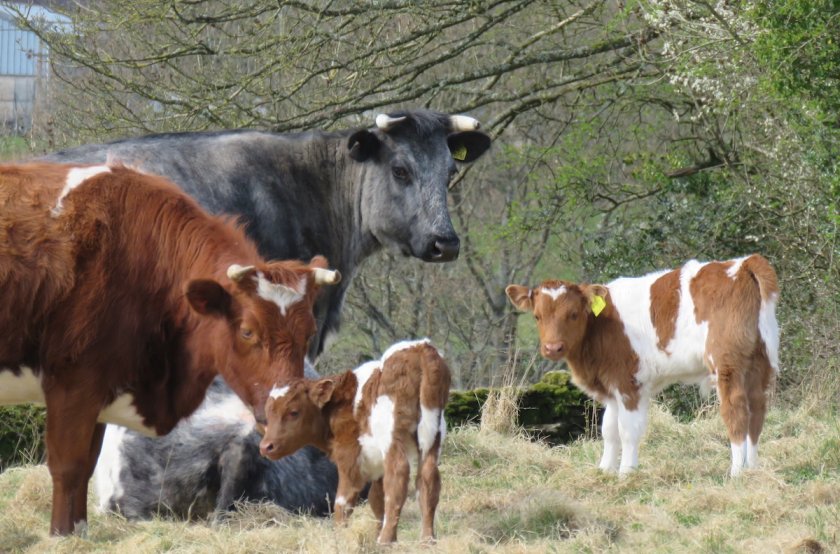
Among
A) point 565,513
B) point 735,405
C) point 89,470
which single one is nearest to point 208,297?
point 89,470

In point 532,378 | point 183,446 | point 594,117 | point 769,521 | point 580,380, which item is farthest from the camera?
point 532,378

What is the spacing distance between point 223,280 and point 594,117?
8979mm

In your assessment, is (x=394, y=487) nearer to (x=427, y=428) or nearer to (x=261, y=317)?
(x=427, y=428)

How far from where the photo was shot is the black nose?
9719mm

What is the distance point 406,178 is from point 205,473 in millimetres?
3492

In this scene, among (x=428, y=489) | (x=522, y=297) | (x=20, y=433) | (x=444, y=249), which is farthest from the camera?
(x=444, y=249)

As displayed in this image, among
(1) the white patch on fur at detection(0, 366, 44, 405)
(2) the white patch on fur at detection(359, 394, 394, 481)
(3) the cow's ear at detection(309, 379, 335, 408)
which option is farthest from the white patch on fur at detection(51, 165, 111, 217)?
(2) the white patch on fur at detection(359, 394, 394, 481)

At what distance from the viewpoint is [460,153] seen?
10.7 m

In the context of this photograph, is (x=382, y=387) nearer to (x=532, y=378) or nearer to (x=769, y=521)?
(x=769, y=521)

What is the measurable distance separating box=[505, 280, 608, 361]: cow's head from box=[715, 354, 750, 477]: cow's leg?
2.98 ft

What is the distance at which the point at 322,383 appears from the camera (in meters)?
6.28

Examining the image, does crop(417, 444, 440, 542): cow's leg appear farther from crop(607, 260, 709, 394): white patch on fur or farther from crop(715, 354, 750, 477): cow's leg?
crop(607, 260, 709, 394): white patch on fur

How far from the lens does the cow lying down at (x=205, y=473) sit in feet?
23.6

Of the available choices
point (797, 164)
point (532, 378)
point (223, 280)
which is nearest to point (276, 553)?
point (223, 280)
